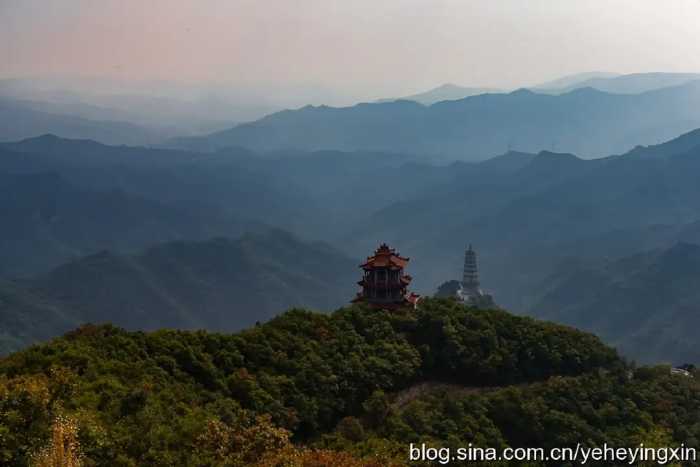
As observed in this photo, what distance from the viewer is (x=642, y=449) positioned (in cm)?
2106

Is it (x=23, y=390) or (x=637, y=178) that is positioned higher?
(x=637, y=178)

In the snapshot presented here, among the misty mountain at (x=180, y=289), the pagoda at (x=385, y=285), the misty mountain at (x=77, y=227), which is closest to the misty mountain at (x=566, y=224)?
the misty mountain at (x=180, y=289)

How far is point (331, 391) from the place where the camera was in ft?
73.4

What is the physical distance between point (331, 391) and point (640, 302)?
85.6 metres

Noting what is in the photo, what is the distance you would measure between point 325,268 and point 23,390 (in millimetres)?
126495

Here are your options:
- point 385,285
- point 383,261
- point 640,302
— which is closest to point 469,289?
point 640,302

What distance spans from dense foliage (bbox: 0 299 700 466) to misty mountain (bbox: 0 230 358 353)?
66.7 meters

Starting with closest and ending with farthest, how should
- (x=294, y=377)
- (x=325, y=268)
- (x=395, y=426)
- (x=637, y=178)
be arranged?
(x=395, y=426), (x=294, y=377), (x=325, y=268), (x=637, y=178)

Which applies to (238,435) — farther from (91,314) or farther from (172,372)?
(91,314)

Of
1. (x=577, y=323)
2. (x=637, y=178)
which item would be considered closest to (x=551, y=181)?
(x=637, y=178)

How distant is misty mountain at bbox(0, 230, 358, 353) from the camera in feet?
305

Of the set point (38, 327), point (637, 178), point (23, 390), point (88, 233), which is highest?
point (637, 178)

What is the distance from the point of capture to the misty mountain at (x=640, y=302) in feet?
261

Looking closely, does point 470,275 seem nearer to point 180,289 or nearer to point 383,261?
point 383,261
